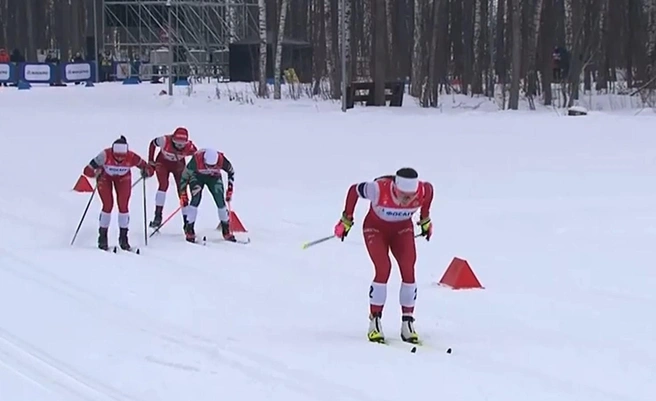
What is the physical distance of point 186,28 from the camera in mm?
56531

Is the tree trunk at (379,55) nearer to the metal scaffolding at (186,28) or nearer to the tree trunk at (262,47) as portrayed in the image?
the tree trunk at (262,47)

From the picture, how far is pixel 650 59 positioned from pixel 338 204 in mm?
21451

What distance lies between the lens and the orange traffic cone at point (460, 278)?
12.5 meters

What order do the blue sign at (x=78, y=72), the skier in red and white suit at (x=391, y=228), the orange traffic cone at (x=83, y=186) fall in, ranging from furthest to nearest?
1. the blue sign at (x=78, y=72)
2. the orange traffic cone at (x=83, y=186)
3. the skier in red and white suit at (x=391, y=228)

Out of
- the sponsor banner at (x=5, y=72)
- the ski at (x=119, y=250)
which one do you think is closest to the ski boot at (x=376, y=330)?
the ski at (x=119, y=250)

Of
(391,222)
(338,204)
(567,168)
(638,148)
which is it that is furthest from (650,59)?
(391,222)

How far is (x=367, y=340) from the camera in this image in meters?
9.82

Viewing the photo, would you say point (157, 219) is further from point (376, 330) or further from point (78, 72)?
point (78, 72)

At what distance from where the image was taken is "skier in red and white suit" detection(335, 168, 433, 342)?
9.59m

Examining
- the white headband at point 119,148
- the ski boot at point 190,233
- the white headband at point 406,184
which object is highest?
the white headband at point 406,184

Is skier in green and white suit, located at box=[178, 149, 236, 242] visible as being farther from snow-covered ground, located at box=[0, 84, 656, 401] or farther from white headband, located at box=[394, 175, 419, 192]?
white headband, located at box=[394, 175, 419, 192]

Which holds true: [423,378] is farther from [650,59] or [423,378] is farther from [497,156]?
[650,59]

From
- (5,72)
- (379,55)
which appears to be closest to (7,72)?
(5,72)

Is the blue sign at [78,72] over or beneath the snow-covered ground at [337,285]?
over
